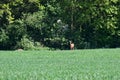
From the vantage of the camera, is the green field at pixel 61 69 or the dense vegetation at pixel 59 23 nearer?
the green field at pixel 61 69

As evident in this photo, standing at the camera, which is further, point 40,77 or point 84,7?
point 84,7

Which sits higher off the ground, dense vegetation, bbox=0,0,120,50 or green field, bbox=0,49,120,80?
green field, bbox=0,49,120,80

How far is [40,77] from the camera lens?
1473 cm

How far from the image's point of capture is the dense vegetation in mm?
46375

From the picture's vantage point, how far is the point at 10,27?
153 ft

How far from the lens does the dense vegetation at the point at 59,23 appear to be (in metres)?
46.4

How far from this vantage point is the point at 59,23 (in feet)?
157

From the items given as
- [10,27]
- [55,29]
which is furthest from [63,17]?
[10,27]

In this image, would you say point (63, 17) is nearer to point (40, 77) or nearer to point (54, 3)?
point (54, 3)

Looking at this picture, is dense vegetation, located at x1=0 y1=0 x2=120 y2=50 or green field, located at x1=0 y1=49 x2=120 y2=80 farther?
dense vegetation, located at x1=0 y1=0 x2=120 y2=50

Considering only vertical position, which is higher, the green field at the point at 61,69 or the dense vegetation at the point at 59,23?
the green field at the point at 61,69

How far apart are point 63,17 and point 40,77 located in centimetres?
3341

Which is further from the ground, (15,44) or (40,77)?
(40,77)

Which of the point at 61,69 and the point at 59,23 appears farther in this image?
the point at 59,23
